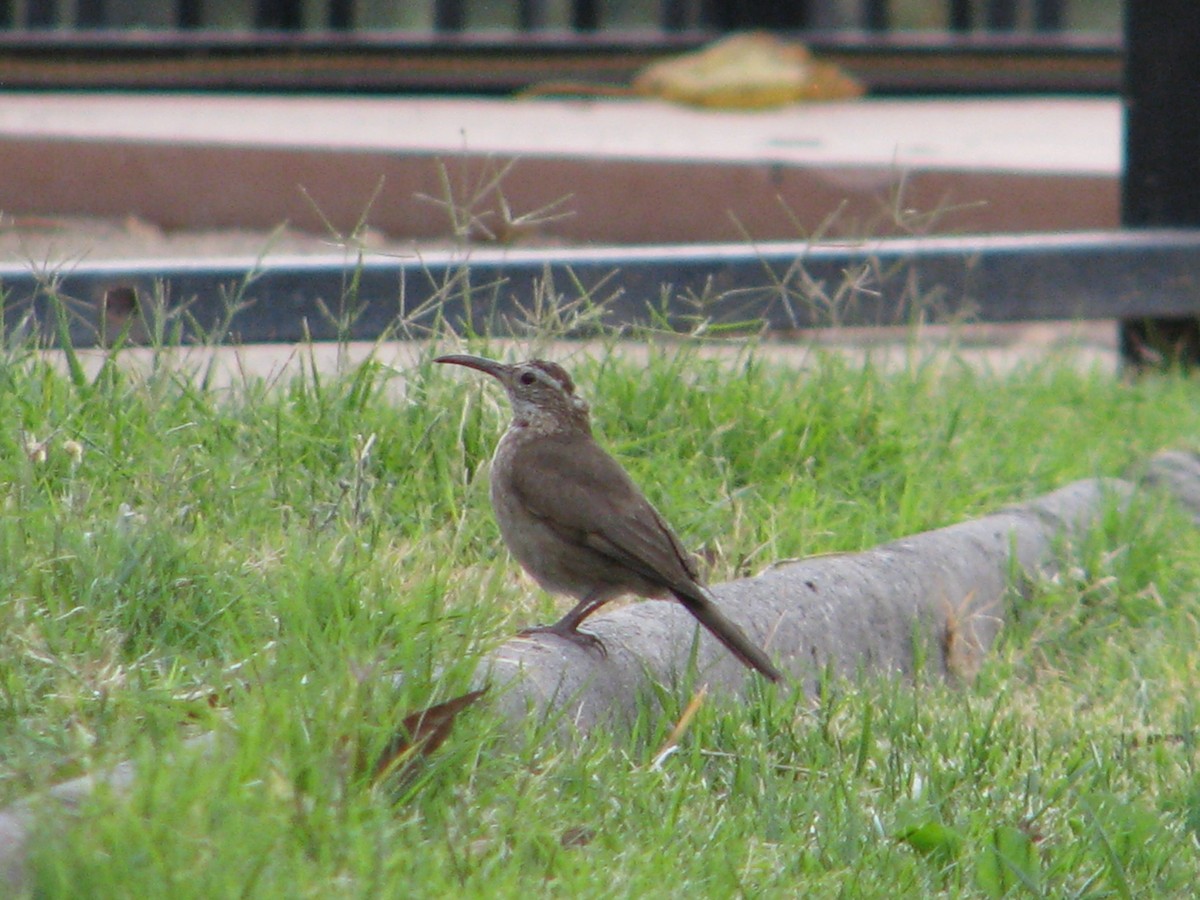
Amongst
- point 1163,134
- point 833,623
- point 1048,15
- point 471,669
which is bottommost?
point 833,623

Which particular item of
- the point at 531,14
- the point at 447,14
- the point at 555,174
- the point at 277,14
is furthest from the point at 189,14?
the point at 555,174

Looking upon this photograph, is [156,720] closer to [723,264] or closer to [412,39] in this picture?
[723,264]

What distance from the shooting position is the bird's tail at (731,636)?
4043 millimetres

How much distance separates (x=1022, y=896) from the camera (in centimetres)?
351

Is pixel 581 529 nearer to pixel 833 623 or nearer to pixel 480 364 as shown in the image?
pixel 480 364

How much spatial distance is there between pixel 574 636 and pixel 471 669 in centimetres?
63

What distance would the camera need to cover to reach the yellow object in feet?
48.5

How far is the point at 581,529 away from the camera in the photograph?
13.9 ft

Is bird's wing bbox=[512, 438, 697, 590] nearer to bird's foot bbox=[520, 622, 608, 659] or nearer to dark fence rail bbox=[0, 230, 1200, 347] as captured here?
bird's foot bbox=[520, 622, 608, 659]

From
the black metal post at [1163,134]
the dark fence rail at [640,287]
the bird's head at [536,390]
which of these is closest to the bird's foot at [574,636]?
the bird's head at [536,390]

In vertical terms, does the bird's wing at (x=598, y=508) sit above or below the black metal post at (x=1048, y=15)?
below

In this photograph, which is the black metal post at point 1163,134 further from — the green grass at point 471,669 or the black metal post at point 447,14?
the black metal post at point 447,14

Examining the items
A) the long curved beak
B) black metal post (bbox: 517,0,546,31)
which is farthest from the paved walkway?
the long curved beak

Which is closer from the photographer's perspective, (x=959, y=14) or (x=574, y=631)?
(x=574, y=631)
